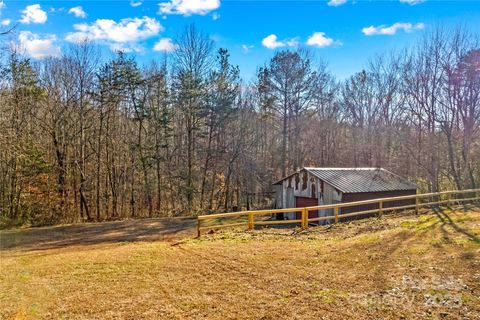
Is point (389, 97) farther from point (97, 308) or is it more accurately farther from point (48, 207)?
point (97, 308)

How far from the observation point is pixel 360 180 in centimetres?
1991

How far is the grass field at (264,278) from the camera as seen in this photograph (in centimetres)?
577

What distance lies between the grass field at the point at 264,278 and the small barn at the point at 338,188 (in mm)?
6033

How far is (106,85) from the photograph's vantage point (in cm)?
2472

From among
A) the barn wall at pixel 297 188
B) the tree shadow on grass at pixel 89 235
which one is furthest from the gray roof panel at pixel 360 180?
the tree shadow on grass at pixel 89 235

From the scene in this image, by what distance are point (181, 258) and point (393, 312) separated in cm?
555

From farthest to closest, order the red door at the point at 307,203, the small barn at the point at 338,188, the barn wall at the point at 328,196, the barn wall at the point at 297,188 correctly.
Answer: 1. the barn wall at the point at 297,188
2. the red door at the point at 307,203
3. the small barn at the point at 338,188
4. the barn wall at the point at 328,196

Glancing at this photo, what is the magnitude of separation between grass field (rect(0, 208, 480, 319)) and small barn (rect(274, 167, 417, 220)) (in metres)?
6.03

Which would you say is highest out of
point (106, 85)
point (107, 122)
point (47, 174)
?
point (106, 85)

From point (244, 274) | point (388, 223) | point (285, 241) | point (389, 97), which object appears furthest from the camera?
point (389, 97)

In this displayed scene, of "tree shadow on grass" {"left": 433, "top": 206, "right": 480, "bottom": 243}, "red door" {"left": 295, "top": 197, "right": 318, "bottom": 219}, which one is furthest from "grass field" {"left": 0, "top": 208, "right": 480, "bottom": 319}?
"red door" {"left": 295, "top": 197, "right": 318, "bottom": 219}

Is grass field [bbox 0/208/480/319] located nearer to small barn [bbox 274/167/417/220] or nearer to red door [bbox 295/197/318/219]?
small barn [bbox 274/167/417/220]

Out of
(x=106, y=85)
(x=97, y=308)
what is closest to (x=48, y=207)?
(x=106, y=85)

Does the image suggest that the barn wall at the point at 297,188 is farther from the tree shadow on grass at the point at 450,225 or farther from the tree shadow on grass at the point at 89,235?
the tree shadow on grass at the point at 89,235
